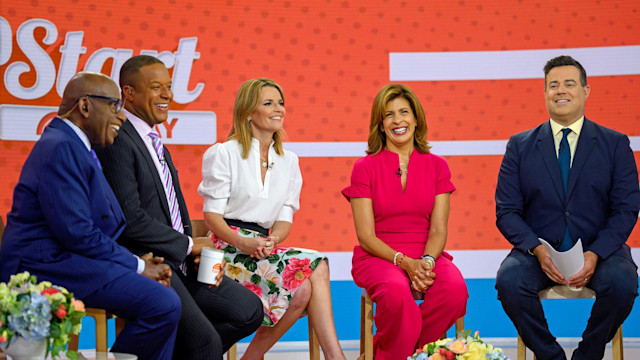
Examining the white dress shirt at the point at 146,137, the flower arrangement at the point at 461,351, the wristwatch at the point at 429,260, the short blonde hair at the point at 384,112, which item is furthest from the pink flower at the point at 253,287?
the flower arrangement at the point at 461,351

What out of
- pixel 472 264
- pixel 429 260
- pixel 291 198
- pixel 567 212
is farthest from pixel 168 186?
pixel 472 264

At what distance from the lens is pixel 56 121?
2.61 metres

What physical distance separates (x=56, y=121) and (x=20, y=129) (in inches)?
97.0

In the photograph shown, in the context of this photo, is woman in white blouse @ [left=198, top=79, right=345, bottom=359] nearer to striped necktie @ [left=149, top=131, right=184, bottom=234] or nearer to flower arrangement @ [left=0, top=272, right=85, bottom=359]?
striped necktie @ [left=149, top=131, right=184, bottom=234]

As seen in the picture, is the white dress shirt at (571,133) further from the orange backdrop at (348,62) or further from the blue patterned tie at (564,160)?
the orange backdrop at (348,62)

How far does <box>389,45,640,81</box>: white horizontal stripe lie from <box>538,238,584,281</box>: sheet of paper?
6.09 ft

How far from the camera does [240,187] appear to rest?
3617 millimetres

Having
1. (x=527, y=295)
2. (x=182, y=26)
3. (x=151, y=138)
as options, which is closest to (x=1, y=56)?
(x=182, y=26)

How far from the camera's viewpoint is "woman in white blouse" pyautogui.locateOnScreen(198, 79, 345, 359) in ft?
11.3

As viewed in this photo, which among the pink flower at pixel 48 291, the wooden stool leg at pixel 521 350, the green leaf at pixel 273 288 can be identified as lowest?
the wooden stool leg at pixel 521 350

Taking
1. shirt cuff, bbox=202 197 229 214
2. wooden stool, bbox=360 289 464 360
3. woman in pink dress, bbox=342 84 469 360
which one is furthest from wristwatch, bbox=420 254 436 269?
shirt cuff, bbox=202 197 229 214

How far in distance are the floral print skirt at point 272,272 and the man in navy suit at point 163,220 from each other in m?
0.17

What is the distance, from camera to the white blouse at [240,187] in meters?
3.60

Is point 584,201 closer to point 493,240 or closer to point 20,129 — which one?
point 493,240
